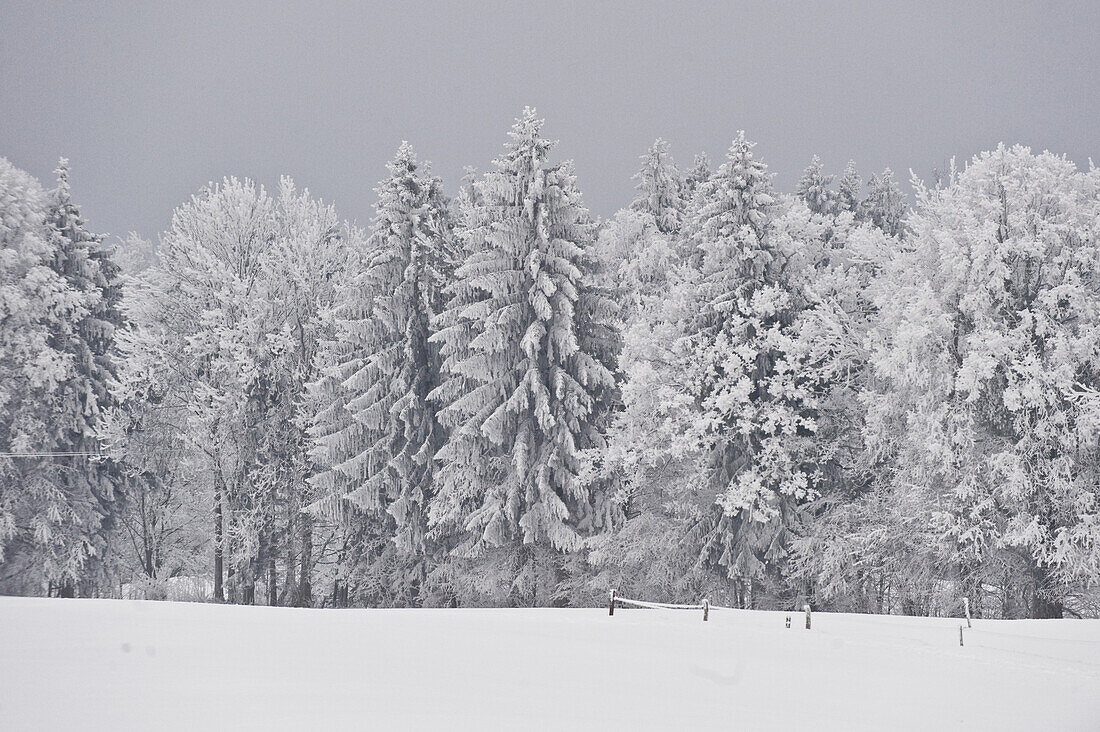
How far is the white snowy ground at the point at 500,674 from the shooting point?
923 centimetres

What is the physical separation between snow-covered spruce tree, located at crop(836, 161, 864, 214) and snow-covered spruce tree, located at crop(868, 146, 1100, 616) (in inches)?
861

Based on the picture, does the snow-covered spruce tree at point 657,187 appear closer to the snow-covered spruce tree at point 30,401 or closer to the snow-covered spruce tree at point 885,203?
the snow-covered spruce tree at point 885,203

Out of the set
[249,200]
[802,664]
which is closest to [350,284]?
[249,200]

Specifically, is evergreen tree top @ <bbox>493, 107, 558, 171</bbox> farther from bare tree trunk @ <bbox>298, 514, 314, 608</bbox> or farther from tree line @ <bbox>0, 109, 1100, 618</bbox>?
bare tree trunk @ <bbox>298, 514, 314, 608</bbox>

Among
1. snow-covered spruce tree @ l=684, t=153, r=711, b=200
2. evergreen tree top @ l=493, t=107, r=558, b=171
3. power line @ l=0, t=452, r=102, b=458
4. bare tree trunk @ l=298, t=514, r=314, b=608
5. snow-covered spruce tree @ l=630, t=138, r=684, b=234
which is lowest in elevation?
bare tree trunk @ l=298, t=514, r=314, b=608

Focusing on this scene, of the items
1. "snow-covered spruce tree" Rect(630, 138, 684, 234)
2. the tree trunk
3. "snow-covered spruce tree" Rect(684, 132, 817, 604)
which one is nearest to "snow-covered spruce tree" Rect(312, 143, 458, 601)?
the tree trunk

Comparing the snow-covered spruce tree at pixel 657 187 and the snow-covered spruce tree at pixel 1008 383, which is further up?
the snow-covered spruce tree at pixel 657 187

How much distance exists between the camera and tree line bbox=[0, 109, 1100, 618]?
21.9 metres

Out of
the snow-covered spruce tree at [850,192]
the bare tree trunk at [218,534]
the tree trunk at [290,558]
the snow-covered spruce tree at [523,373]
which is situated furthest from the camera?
the snow-covered spruce tree at [850,192]

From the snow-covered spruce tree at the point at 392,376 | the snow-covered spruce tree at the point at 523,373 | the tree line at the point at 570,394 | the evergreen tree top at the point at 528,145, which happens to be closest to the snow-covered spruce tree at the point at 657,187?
the tree line at the point at 570,394

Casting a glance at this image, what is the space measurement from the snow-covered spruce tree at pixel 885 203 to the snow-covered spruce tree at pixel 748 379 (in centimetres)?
2034

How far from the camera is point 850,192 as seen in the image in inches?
1827

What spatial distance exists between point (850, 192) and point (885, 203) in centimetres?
186

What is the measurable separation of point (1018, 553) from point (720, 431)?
309 inches
